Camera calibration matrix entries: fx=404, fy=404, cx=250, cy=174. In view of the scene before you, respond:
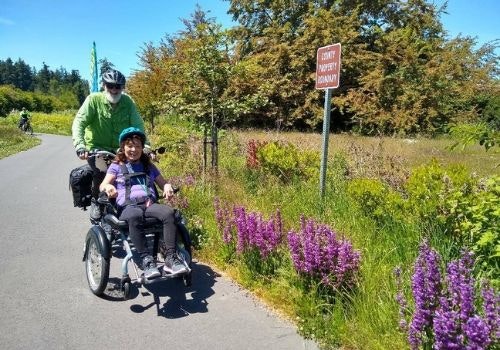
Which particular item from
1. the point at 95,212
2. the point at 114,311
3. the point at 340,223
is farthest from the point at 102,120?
the point at 340,223

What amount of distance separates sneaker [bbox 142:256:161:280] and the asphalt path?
0.35 metres

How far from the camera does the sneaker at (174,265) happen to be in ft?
12.2

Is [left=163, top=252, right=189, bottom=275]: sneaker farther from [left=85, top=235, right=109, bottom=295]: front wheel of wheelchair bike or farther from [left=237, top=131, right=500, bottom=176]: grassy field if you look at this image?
[left=237, top=131, right=500, bottom=176]: grassy field

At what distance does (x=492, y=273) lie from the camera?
3156 millimetres

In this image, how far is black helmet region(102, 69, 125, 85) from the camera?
482 cm

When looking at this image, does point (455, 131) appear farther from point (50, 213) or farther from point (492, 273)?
point (50, 213)

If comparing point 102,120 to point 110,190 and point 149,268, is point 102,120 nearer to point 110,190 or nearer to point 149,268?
point 110,190

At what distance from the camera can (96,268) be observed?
420 centimetres

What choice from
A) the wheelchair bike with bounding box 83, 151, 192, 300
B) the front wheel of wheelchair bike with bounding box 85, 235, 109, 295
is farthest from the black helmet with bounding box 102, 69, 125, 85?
the front wheel of wheelchair bike with bounding box 85, 235, 109, 295

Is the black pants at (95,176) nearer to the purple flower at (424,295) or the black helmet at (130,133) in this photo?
the black helmet at (130,133)

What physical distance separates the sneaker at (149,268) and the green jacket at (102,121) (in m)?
2.01

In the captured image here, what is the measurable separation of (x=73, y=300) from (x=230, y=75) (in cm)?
491

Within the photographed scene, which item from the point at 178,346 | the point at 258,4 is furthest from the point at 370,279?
the point at 258,4

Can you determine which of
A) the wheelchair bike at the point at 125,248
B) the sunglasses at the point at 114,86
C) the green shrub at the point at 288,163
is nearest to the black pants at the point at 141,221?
A: the wheelchair bike at the point at 125,248
